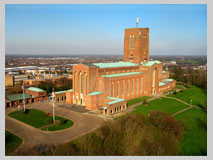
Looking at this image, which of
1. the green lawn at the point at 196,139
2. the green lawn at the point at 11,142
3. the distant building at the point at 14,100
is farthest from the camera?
the distant building at the point at 14,100

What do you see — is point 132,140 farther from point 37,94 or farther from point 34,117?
point 37,94

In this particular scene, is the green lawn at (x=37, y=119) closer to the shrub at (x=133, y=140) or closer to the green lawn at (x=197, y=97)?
the shrub at (x=133, y=140)

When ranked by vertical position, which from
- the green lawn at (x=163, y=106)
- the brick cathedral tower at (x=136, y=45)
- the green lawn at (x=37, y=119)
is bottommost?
the green lawn at (x=37, y=119)

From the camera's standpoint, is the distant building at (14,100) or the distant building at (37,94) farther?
the distant building at (37,94)

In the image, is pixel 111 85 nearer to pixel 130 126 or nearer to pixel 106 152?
pixel 130 126

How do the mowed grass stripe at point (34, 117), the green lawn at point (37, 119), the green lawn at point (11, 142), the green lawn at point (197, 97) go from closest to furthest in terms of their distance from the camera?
the green lawn at point (197, 97)
the green lawn at point (11, 142)
the green lawn at point (37, 119)
the mowed grass stripe at point (34, 117)

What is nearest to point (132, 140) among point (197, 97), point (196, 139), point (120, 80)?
point (196, 139)

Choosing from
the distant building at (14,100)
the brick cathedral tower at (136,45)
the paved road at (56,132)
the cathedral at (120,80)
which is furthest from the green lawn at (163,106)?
the distant building at (14,100)
